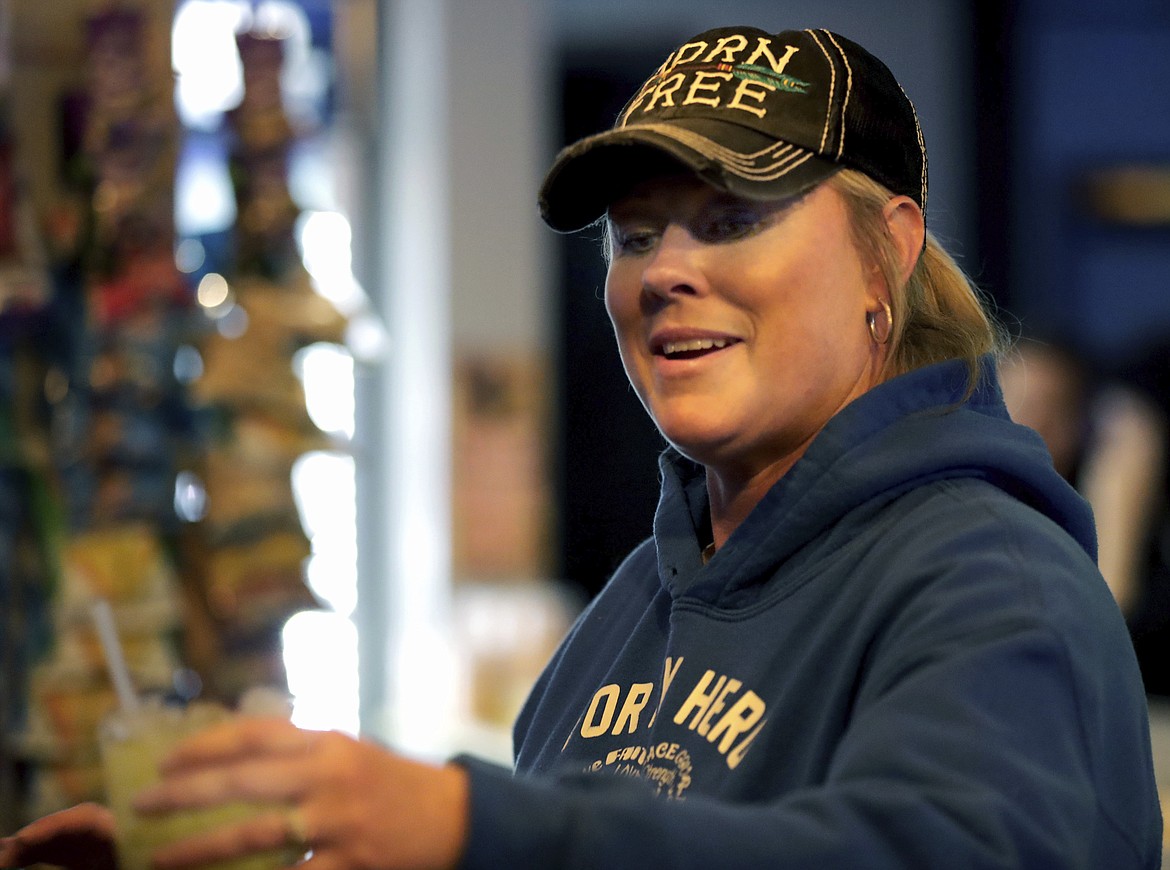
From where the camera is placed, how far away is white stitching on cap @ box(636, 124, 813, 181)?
1.06 metres

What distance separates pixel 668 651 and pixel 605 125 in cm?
415

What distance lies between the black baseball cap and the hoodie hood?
7.0 inches

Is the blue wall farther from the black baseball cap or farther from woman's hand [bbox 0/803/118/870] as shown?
woman's hand [bbox 0/803/118/870]

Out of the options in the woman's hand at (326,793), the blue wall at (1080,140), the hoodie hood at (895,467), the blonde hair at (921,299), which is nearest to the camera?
the woman's hand at (326,793)

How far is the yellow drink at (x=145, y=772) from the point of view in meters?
0.81

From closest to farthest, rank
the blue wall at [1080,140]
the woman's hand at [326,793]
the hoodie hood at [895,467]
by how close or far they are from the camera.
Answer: the woman's hand at [326,793], the hoodie hood at [895,467], the blue wall at [1080,140]

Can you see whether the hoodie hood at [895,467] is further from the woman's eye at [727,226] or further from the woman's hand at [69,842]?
the woman's hand at [69,842]

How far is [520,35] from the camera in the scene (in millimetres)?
4762

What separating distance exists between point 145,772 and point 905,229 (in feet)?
2.40

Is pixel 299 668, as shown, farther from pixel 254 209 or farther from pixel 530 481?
pixel 254 209

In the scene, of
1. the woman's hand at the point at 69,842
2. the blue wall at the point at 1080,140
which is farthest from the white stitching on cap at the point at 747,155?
the blue wall at the point at 1080,140

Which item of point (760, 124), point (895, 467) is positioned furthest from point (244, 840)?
point (760, 124)

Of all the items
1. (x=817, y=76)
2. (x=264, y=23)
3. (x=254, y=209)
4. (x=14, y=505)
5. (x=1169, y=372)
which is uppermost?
(x=264, y=23)

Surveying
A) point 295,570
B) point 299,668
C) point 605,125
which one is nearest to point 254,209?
point 295,570
